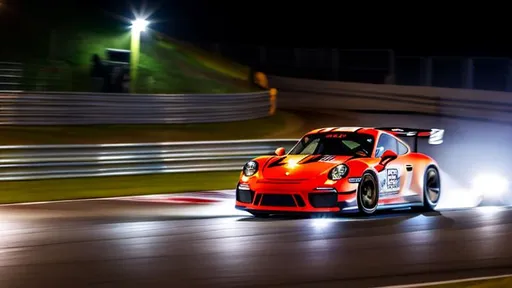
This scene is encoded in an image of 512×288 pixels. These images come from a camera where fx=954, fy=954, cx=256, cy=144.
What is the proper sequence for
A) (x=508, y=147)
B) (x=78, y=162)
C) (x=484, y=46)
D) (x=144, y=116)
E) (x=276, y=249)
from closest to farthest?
1. (x=276, y=249)
2. (x=78, y=162)
3. (x=508, y=147)
4. (x=144, y=116)
5. (x=484, y=46)

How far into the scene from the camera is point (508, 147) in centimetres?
2458

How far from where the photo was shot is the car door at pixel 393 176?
1207 cm

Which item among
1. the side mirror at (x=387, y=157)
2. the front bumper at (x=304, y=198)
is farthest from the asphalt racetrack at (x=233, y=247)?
the side mirror at (x=387, y=157)

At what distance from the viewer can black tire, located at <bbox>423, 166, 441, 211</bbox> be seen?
12844 mm

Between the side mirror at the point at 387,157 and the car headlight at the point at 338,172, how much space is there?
2.68 feet

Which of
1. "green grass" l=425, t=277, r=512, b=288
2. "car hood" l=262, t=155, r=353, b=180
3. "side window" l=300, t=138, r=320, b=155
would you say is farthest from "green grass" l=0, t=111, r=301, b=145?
"green grass" l=425, t=277, r=512, b=288

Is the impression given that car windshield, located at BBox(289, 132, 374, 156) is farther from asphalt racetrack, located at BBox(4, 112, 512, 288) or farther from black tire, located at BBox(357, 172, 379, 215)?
asphalt racetrack, located at BBox(4, 112, 512, 288)

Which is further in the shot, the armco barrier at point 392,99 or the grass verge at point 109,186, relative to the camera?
the armco barrier at point 392,99

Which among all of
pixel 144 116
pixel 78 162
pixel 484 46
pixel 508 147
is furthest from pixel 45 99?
pixel 484 46

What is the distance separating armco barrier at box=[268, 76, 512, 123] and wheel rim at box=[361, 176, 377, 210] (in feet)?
62.4

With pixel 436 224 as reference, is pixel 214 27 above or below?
above

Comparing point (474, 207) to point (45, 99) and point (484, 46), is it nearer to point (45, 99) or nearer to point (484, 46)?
point (45, 99)

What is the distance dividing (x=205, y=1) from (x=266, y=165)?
58996 mm

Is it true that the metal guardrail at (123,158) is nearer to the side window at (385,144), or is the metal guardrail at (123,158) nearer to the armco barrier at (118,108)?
the side window at (385,144)
